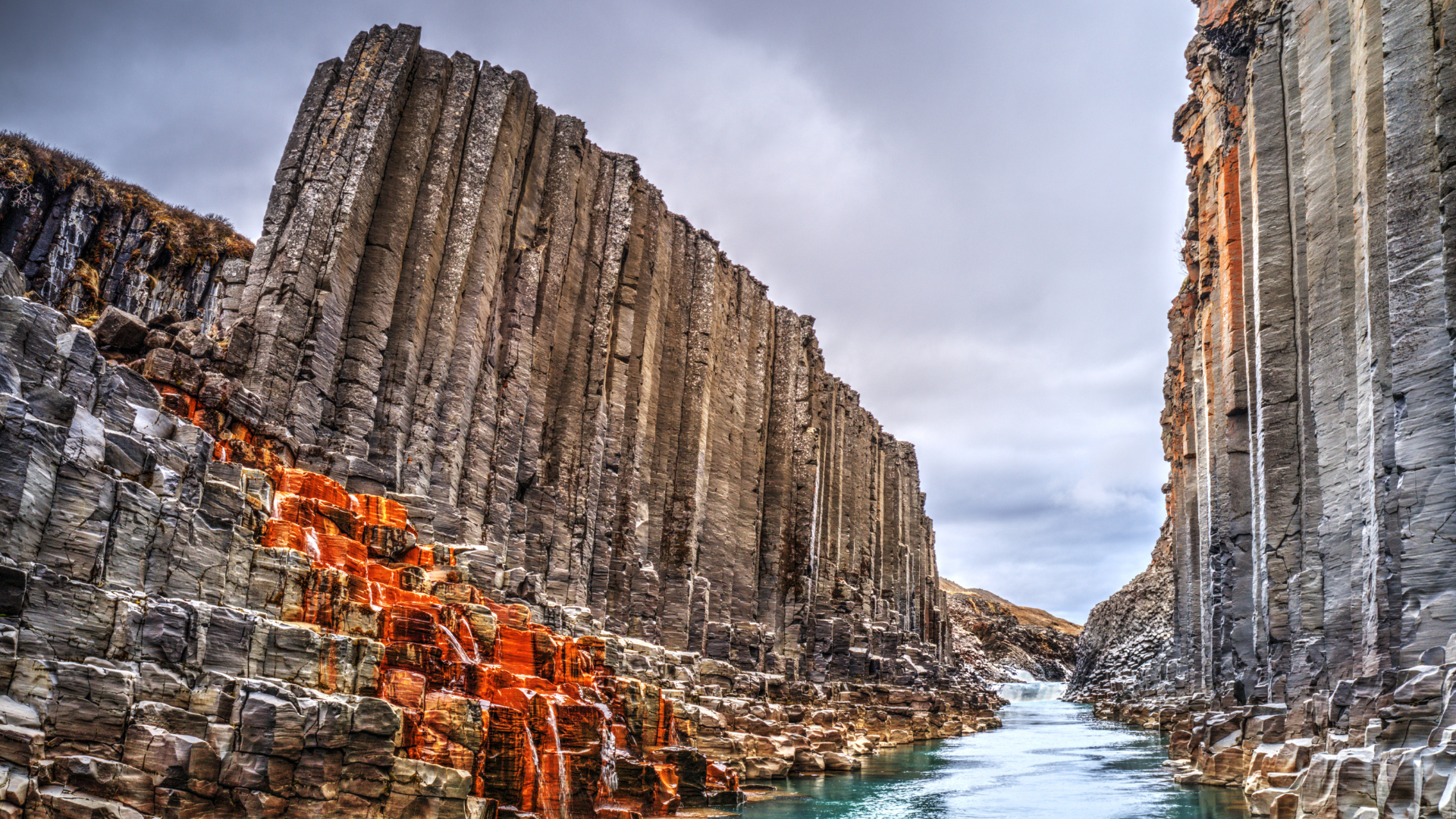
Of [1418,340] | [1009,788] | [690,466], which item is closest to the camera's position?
[1418,340]

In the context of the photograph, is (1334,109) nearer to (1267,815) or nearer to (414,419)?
(1267,815)

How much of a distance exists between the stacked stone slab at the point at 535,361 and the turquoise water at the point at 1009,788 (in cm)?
857

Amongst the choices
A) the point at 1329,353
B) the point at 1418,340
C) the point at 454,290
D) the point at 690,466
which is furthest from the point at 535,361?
the point at 1418,340

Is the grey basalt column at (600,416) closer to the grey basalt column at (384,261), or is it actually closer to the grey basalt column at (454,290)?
the grey basalt column at (454,290)

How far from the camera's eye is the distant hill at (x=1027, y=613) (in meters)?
168

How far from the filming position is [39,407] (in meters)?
11.0

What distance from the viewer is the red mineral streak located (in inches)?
537

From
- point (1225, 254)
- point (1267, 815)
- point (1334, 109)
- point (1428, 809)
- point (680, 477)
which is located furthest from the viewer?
point (680, 477)

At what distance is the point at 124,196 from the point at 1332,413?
141ft

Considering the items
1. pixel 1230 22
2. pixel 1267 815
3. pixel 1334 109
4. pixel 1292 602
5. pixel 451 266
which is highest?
pixel 1230 22

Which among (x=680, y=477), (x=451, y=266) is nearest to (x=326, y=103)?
(x=451, y=266)

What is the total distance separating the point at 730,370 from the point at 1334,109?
90.8 feet

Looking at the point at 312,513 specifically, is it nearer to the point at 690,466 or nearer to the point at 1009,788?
the point at 1009,788

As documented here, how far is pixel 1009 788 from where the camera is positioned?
90.4ft
